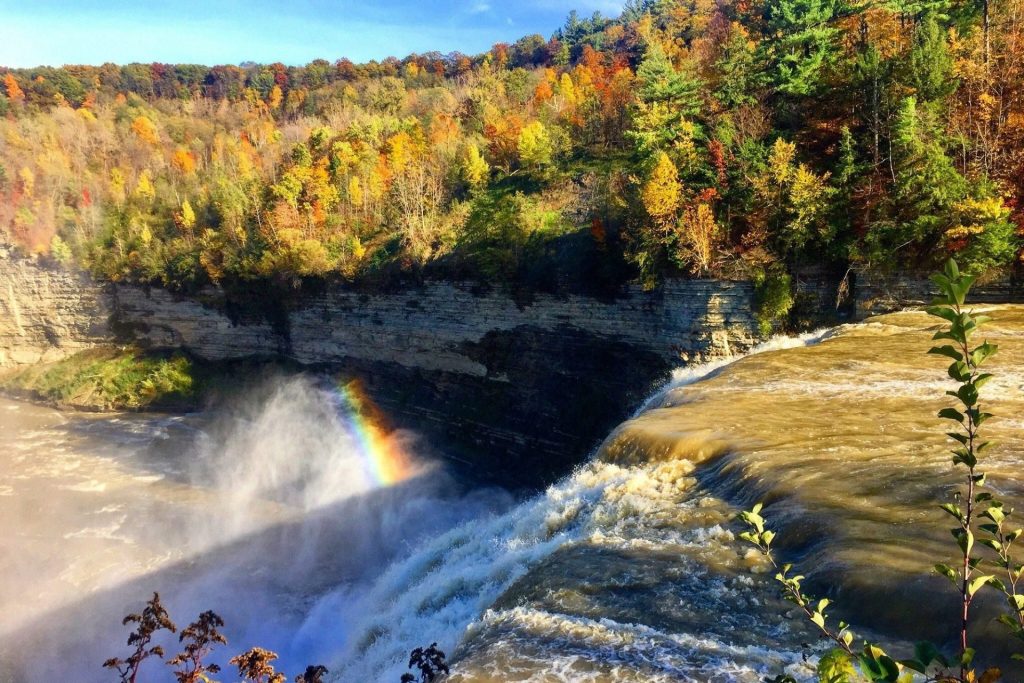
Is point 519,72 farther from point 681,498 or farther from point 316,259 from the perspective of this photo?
point 681,498

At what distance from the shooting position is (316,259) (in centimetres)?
3553

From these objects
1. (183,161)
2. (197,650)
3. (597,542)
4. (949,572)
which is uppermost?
(183,161)

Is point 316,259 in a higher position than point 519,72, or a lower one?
lower

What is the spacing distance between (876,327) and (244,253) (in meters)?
34.1

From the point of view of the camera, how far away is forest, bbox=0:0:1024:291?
20.8 meters

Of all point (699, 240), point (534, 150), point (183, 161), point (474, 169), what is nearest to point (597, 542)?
point (699, 240)

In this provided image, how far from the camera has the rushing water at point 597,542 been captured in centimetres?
710

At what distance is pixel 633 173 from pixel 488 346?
32.8 feet

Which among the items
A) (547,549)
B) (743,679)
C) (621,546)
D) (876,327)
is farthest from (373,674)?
(876,327)

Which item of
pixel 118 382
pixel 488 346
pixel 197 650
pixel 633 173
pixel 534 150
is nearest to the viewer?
pixel 197 650

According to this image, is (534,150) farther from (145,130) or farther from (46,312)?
(145,130)

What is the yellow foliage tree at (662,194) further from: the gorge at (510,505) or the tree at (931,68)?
the tree at (931,68)

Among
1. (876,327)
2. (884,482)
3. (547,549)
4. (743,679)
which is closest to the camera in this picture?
(743,679)

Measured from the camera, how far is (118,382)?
40156 millimetres
